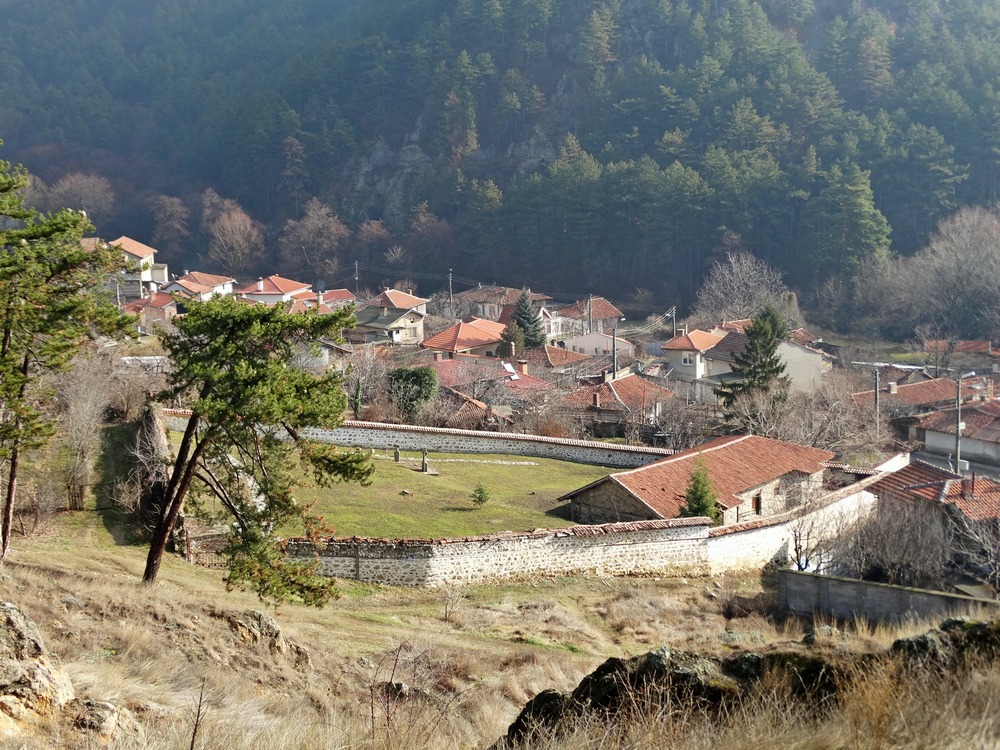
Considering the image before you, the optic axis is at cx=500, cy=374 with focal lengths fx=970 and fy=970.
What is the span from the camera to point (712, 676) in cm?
592

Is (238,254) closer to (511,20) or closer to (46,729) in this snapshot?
(511,20)

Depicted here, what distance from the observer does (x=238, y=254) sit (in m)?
94.6

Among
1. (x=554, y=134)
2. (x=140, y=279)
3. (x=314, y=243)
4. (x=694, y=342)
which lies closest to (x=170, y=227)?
(x=314, y=243)

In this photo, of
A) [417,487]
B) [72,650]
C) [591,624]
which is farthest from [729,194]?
[72,650]

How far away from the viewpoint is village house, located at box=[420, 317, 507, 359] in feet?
166

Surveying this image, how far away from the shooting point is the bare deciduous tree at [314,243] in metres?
93.2

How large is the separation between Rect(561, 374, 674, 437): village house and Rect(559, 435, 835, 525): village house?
849 centimetres

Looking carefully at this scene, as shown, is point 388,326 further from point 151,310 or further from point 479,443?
point 479,443

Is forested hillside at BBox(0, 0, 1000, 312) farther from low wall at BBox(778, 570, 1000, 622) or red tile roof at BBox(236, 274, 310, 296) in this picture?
low wall at BBox(778, 570, 1000, 622)

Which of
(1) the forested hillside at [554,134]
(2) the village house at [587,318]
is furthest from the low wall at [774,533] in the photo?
(1) the forested hillside at [554,134]

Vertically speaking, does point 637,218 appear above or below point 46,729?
above

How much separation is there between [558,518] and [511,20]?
94.4m

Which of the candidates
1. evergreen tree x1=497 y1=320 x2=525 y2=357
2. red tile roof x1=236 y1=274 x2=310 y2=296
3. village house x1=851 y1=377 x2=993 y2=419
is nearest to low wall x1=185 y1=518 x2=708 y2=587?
village house x1=851 y1=377 x2=993 y2=419

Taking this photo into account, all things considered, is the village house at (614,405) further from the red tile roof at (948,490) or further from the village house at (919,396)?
the red tile roof at (948,490)
